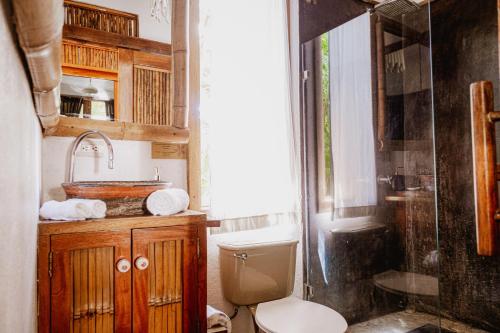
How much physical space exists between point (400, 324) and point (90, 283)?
2051mm

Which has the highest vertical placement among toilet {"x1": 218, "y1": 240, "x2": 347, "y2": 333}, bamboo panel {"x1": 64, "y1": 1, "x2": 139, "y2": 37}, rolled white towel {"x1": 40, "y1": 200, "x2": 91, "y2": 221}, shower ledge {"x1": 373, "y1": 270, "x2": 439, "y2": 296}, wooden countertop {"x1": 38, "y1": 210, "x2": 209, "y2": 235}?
bamboo panel {"x1": 64, "y1": 1, "x2": 139, "y2": 37}

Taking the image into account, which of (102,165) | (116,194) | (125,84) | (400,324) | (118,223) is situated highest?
(125,84)

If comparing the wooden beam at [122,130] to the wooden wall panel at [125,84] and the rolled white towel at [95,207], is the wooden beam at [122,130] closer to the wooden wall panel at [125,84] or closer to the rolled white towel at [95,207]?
the wooden wall panel at [125,84]

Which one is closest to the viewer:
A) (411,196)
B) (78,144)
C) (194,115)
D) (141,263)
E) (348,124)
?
(141,263)

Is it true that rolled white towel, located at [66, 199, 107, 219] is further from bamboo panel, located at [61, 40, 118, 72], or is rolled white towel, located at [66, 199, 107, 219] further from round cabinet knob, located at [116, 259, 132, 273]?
bamboo panel, located at [61, 40, 118, 72]

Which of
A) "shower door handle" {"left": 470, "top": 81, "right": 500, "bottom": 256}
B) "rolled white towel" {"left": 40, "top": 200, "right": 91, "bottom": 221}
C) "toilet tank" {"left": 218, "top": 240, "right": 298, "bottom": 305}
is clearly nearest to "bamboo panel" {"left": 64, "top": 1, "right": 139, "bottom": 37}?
"rolled white towel" {"left": 40, "top": 200, "right": 91, "bottom": 221}

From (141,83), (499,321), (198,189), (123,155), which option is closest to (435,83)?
(499,321)

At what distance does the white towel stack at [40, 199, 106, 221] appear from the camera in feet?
3.96

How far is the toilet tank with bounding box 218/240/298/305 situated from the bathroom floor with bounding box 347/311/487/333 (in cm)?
77

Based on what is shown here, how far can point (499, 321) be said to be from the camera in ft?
7.08

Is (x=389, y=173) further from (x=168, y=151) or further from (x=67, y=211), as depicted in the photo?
(x=67, y=211)

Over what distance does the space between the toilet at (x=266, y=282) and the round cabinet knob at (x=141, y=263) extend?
0.58 meters

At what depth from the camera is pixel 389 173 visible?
2.34 m

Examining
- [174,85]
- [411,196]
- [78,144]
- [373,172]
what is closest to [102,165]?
[78,144]
